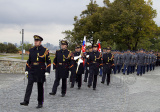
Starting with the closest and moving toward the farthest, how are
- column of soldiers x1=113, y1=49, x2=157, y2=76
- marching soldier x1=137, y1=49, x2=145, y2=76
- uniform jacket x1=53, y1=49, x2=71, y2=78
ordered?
1. uniform jacket x1=53, y1=49, x2=71, y2=78
2. marching soldier x1=137, y1=49, x2=145, y2=76
3. column of soldiers x1=113, y1=49, x2=157, y2=76

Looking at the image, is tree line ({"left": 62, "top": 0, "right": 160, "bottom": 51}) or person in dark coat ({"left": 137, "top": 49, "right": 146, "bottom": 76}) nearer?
person in dark coat ({"left": 137, "top": 49, "right": 146, "bottom": 76})

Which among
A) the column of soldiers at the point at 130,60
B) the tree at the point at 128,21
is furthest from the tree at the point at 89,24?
the column of soldiers at the point at 130,60

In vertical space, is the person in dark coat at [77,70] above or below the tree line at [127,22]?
below

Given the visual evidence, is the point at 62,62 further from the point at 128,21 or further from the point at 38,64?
the point at 128,21

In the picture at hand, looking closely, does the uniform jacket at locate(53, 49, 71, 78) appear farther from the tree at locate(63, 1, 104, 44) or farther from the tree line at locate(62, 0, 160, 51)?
the tree at locate(63, 1, 104, 44)

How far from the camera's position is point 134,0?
36.2 metres

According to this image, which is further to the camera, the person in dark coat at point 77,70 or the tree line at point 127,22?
the tree line at point 127,22

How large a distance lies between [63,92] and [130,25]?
28.1 metres

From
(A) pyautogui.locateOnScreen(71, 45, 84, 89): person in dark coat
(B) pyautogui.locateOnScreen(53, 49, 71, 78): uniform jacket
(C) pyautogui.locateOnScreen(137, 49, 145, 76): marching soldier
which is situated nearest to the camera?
(B) pyautogui.locateOnScreen(53, 49, 71, 78): uniform jacket

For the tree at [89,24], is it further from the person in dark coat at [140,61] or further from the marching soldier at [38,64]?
the marching soldier at [38,64]

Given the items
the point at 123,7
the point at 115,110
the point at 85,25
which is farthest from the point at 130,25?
the point at 115,110

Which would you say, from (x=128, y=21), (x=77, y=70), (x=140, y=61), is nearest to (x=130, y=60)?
(x=140, y=61)

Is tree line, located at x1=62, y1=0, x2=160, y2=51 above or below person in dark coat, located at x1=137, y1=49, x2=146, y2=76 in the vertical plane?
above

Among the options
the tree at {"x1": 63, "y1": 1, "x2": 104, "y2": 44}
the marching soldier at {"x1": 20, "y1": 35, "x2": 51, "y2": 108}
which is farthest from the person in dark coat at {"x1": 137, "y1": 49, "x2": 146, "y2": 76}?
the tree at {"x1": 63, "y1": 1, "x2": 104, "y2": 44}
